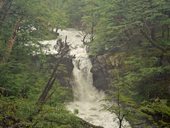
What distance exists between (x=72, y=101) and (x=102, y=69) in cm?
384

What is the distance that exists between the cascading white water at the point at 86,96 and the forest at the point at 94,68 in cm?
10

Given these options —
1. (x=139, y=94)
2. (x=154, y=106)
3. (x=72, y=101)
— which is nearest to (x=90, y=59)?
(x=72, y=101)

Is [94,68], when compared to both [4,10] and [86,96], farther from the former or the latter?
[4,10]

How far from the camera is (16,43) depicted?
19.2m

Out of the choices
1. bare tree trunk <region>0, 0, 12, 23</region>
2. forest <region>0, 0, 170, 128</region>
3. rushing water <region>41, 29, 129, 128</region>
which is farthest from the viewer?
rushing water <region>41, 29, 129, 128</region>

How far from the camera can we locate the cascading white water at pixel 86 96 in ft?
71.3

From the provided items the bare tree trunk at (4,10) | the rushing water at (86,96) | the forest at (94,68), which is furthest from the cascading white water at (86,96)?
the bare tree trunk at (4,10)

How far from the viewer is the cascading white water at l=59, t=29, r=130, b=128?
71.3ft

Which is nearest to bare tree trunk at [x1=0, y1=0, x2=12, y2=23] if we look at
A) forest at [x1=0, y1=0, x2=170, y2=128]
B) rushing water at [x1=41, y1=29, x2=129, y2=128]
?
forest at [x1=0, y1=0, x2=170, y2=128]

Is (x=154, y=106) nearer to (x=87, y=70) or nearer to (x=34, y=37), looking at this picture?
(x=34, y=37)

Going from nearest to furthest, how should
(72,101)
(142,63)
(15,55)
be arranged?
(15,55), (142,63), (72,101)

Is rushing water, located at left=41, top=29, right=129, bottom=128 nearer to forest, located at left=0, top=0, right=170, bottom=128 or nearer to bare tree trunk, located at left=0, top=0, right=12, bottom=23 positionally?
forest, located at left=0, top=0, right=170, bottom=128

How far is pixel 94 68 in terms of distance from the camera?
1080 inches

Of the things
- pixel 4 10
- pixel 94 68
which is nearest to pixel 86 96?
pixel 94 68
